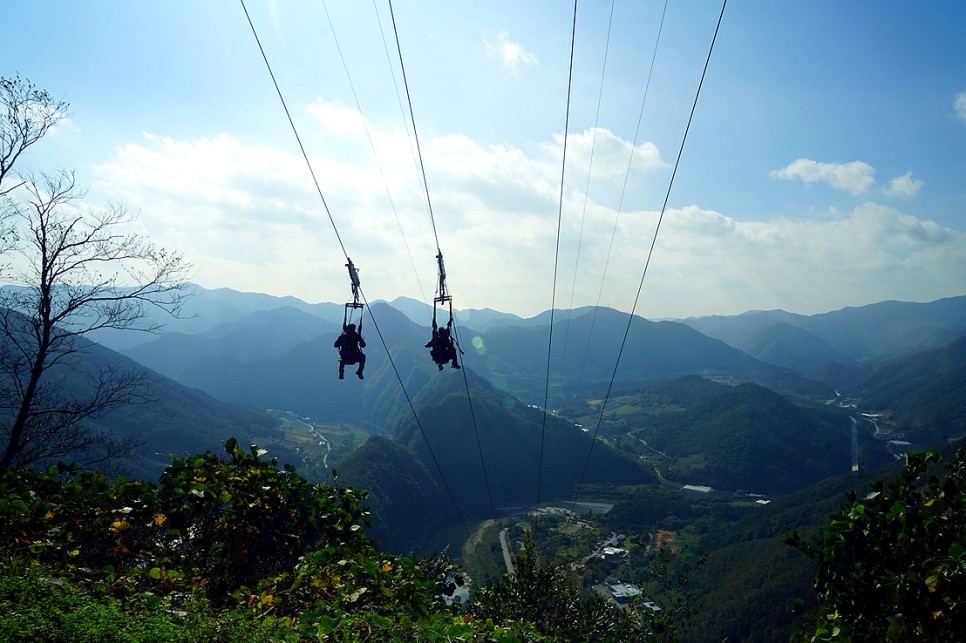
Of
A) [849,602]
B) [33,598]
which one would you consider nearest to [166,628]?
[33,598]

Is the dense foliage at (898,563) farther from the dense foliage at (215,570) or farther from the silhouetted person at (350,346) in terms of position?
the silhouetted person at (350,346)

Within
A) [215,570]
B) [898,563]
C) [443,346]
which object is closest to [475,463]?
[443,346]

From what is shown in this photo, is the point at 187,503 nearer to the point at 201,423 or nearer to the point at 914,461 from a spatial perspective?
the point at 914,461

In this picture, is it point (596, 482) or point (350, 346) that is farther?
point (596, 482)

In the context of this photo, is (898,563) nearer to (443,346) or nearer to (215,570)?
(215,570)

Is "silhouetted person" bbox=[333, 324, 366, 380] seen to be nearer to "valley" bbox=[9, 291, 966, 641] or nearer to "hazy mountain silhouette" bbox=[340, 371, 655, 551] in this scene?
"valley" bbox=[9, 291, 966, 641]

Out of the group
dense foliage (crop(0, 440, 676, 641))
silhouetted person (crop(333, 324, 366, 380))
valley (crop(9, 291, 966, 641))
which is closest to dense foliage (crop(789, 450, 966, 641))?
dense foliage (crop(0, 440, 676, 641))

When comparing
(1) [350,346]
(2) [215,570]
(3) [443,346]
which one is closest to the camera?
(2) [215,570]

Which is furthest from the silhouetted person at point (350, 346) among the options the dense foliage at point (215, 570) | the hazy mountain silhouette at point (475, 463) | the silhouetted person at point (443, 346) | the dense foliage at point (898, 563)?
the hazy mountain silhouette at point (475, 463)
